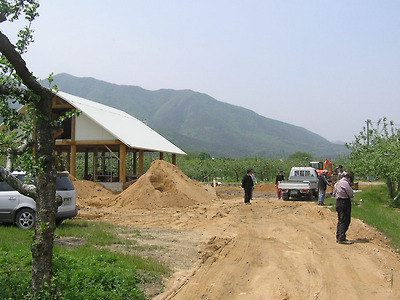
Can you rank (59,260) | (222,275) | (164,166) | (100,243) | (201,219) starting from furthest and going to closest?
(164,166) < (201,219) < (100,243) < (222,275) < (59,260)

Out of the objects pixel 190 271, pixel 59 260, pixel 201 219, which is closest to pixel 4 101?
pixel 59 260

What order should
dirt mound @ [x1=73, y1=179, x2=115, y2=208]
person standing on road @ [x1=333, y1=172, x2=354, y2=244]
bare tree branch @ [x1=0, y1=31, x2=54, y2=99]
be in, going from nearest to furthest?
bare tree branch @ [x1=0, y1=31, x2=54, y2=99] → person standing on road @ [x1=333, y1=172, x2=354, y2=244] → dirt mound @ [x1=73, y1=179, x2=115, y2=208]

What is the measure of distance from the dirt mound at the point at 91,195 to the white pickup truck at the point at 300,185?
9550 millimetres

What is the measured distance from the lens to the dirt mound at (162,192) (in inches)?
779

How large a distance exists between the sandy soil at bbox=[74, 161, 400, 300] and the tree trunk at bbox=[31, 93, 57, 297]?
1.71 metres

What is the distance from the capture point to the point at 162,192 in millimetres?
21500

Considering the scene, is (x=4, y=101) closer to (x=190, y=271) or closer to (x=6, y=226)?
(x=190, y=271)

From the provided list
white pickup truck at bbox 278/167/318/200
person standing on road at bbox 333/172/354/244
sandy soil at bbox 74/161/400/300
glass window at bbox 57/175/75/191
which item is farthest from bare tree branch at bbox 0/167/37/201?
white pickup truck at bbox 278/167/318/200

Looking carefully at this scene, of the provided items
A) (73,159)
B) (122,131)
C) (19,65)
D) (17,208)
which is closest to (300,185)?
(122,131)

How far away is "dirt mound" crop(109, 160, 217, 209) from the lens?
19.8m

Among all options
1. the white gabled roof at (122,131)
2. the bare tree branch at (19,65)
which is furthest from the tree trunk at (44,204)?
the white gabled roof at (122,131)

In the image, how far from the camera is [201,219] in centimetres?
1496

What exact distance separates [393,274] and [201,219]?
8315mm

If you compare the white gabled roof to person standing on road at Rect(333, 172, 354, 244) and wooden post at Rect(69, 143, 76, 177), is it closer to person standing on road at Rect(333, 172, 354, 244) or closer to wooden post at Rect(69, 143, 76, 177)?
wooden post at Rect(69, 143, 76, 177)
